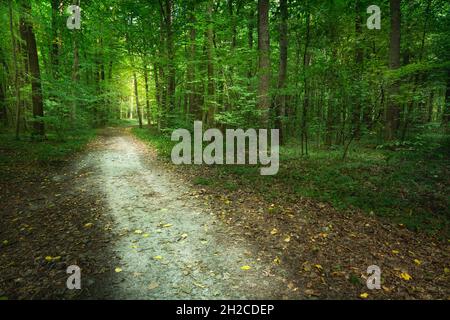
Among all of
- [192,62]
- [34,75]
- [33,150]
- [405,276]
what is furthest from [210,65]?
[405,276]

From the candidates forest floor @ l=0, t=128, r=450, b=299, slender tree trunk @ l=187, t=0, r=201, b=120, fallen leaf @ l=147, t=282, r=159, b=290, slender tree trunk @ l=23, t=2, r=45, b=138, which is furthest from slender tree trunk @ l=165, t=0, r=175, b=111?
fallen leaf @ l=147, t=282, r=159, b=290

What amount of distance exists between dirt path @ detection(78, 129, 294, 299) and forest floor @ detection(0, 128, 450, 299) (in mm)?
20

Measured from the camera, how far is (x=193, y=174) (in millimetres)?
9578

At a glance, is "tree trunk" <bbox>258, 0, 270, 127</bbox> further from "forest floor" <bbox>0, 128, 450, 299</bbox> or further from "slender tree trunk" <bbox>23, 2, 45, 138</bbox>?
"slender tree trunk" <bbox>23, 2, 45, 138</bbox>

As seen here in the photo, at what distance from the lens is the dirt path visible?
3799 mm

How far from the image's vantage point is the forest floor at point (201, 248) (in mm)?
3832

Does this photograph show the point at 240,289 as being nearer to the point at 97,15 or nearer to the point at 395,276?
the point at 395,276

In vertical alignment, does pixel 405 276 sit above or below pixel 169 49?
below

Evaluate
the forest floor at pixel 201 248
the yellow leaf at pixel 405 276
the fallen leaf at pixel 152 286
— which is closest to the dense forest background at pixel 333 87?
the forest floor at pixel 201 248

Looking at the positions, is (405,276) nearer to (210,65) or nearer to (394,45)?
(394,45)

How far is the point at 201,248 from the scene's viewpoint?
4.90 metres

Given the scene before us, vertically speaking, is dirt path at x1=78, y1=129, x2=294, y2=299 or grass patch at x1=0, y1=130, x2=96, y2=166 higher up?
grass patch at x1=0, y1=130, x2=96, y2=166

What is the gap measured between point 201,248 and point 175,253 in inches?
18.9
